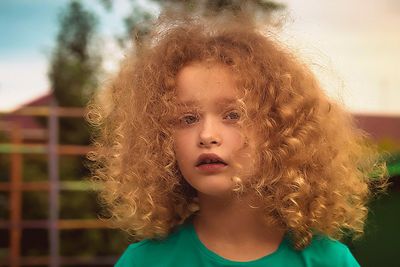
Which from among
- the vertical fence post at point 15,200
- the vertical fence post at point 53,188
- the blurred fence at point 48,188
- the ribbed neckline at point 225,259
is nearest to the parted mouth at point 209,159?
the ribbed neckline at point 225,259

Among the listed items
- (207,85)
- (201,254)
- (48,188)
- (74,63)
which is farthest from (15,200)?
(207,85)

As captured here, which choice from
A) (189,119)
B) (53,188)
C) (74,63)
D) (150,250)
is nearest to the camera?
(189,119)

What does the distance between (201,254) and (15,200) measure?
525cm

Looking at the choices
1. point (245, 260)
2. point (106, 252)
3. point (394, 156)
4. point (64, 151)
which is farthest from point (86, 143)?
point (245, 260)

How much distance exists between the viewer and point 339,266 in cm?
210

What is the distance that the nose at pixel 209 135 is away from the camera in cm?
201

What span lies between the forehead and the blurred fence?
4.93 m

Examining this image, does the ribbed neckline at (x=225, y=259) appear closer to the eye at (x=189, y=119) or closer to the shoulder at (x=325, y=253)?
the shoulder at (x=325, y=253)

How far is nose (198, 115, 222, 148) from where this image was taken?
6.58 ft

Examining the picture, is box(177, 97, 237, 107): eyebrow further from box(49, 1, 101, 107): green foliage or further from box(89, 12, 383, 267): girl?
box(49, 1, 101, 107): green foliage

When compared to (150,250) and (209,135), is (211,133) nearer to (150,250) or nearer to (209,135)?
(209,135)

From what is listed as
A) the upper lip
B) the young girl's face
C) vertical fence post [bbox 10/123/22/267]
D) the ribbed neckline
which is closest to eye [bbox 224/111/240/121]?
the young girl's face

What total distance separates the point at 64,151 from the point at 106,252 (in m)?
1.13

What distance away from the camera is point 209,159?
2.02m
